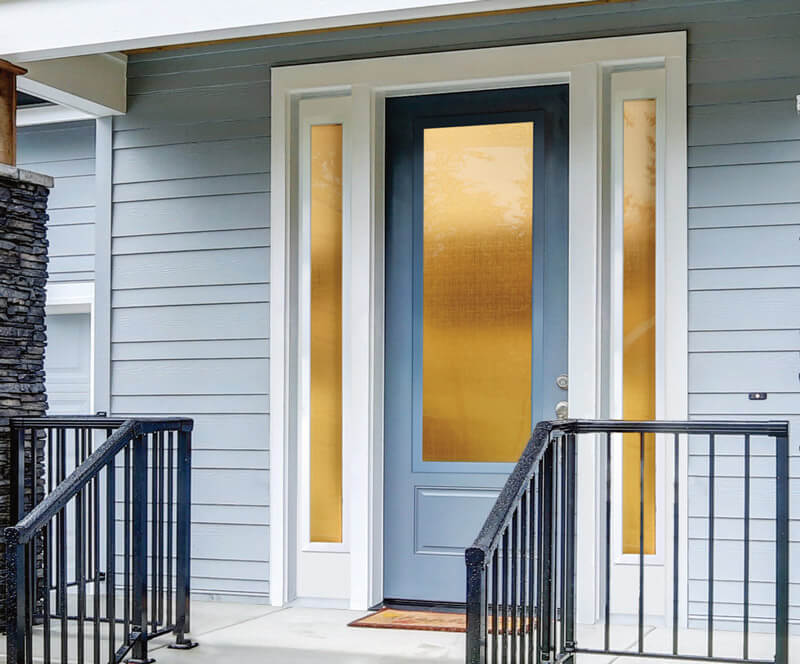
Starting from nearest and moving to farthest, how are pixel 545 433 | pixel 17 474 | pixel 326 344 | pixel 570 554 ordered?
pixel 545 433 → pixel 570 554 → pixel 17 474 → pixel 326 344

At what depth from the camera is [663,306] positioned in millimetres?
4387

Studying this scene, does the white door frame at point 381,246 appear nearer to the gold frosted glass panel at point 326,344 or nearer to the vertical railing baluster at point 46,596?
the gold frosted glass panel at point 326,344

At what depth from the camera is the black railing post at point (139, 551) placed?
3.72 metres

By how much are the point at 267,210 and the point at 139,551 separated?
1872 millimetres

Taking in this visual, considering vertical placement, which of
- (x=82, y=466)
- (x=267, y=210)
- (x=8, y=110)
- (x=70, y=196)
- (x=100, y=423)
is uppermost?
(x=8, y=110)

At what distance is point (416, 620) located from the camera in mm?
4500

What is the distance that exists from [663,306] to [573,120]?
88cm

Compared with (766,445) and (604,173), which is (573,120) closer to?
(604,173)

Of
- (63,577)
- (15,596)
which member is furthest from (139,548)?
(15,596)

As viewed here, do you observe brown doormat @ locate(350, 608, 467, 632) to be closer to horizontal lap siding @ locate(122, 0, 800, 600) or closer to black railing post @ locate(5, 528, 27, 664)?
horizontal lap siding @ locate(122, 0, 800, 600)

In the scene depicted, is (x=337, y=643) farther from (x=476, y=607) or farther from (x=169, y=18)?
(x=169, y=18)

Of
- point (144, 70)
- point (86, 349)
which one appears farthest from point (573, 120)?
point (86, 349)

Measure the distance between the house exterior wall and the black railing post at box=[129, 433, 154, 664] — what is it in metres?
1.17

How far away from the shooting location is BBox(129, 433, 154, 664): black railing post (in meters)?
3.72
